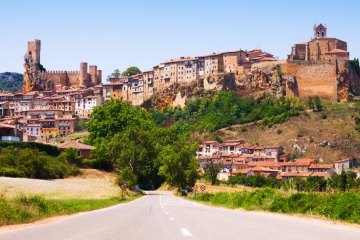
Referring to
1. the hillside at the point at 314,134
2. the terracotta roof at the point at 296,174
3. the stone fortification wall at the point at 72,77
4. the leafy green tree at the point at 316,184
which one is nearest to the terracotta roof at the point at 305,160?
the hillside at the point at 314,134

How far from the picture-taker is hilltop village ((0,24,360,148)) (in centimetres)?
12181

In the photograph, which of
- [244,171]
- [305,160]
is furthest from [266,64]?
[244,171]

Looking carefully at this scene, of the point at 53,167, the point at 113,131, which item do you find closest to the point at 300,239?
the point at 53,167

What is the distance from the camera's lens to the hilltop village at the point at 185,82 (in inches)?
4796

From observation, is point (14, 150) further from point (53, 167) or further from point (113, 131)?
point (113, 131)

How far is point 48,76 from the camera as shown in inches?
6703

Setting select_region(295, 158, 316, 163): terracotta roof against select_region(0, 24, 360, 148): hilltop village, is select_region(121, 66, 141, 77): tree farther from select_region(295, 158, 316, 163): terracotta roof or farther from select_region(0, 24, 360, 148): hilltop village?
select_region(295, 158, 316, 163): terracotta roof

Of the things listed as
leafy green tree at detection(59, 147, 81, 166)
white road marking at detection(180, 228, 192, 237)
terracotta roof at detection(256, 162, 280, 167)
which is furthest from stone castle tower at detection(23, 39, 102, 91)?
white road marking at detection(180, 228, 192, 237)

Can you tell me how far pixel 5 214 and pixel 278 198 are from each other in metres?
11.1

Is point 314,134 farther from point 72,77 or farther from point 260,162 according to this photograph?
point 72,77

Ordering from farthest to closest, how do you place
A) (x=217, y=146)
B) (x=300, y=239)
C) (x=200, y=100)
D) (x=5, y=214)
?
1. (x=200, y=100)
2. (x=217, y=146)
3. (x=5, y=214)
4. (x=300, y=239)

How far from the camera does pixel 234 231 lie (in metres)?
12.6

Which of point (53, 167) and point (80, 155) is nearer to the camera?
point (53, 167)

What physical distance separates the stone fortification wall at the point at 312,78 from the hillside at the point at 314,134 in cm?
588
